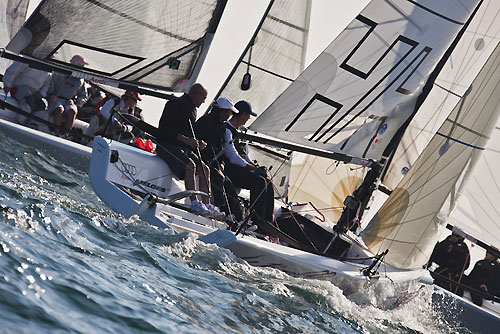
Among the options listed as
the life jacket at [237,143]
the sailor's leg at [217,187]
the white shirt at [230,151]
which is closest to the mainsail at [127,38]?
the life jacket at [237,143]

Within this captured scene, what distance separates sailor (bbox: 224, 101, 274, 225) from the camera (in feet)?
23.4

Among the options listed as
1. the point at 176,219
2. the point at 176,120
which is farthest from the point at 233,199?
the point at 176,219

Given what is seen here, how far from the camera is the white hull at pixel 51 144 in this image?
28.4 ft

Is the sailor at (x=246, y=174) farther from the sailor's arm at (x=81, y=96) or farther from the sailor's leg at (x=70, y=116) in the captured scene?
the sailor's arm at (x=81, y=96)

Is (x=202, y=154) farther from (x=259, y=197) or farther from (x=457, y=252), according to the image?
(x=457, y=252)

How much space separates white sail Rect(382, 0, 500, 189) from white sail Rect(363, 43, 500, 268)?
40.4 inches

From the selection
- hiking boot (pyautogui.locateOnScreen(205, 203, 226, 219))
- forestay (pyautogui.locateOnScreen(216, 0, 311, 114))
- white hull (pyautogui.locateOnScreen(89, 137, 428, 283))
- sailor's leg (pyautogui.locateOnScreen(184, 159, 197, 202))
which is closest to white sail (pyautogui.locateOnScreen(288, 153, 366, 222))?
forestay (pyautogui.locateOnScreen(216, 0, 311, 114))

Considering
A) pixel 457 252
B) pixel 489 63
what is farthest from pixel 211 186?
pixel 457 252

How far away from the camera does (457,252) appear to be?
10.8 m

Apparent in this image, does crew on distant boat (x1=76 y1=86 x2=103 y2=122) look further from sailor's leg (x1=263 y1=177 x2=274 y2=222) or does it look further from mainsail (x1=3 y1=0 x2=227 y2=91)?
sailor's leg (x1=263 y1=177 x2=274 y2=222)

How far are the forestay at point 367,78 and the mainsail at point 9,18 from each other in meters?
3.24

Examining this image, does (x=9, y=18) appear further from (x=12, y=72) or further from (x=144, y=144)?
(x=144, y=144)

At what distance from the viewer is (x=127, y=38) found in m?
8.95

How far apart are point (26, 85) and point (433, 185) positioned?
4.43 metres
